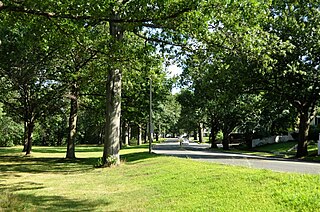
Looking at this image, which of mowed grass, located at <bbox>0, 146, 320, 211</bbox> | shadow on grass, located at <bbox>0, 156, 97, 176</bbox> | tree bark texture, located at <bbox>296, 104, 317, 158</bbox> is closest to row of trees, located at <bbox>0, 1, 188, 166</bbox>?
shadow on grass, located at <bbox>0, 156, 97, 176</bbox>

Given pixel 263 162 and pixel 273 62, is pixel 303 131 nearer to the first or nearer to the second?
pixel 273 62

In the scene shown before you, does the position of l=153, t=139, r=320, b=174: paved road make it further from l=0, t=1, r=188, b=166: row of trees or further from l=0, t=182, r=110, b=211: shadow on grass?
l=0, t=182, r=110, b=211: shadow on grass

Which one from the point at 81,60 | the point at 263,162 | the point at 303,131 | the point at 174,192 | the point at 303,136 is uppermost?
the point at 81,60

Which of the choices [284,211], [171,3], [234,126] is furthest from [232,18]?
[234,126]

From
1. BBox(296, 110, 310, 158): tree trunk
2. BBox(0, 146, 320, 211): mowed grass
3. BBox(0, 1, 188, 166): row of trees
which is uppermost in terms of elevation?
BBox(0, 1, 188, 166): row of trees

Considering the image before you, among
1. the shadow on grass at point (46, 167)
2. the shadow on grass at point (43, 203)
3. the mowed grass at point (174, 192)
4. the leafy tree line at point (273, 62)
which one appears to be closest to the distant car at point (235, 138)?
the leafy tree line at point (273, 62)

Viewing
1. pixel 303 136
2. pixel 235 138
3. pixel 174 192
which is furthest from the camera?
pixel 235 138

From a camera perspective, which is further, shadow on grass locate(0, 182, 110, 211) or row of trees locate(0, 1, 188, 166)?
row of trees locate(0, 1, 188, 166)

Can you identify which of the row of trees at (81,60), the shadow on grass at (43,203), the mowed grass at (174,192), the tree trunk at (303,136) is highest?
the row of trees at (81,60)

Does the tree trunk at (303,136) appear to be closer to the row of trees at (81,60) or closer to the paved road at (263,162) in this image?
the paved road at (263,162)

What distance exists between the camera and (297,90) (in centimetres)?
2462

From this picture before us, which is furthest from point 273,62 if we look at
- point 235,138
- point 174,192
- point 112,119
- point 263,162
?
point 235,138

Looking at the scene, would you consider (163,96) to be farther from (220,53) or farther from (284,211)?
(284,211)

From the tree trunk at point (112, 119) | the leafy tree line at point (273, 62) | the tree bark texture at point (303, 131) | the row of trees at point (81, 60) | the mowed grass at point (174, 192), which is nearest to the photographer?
the mowed grass at point (174, 192)
